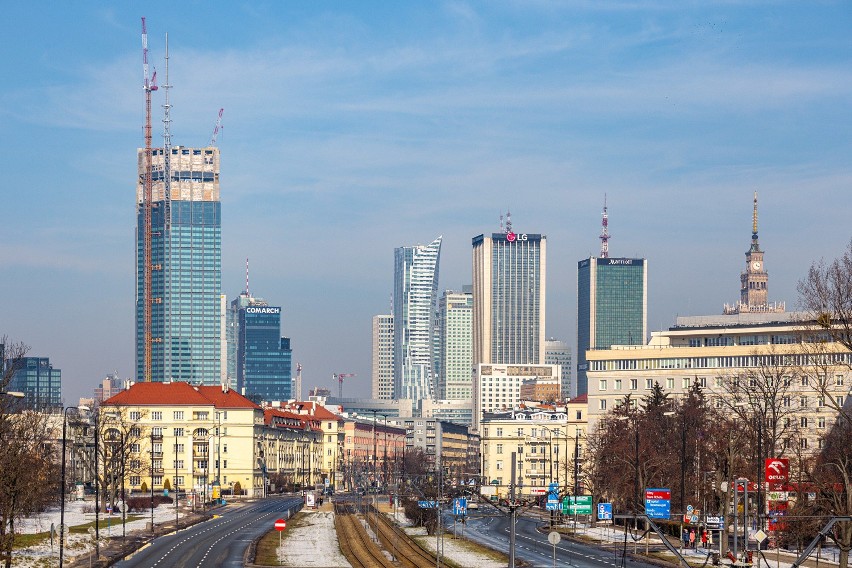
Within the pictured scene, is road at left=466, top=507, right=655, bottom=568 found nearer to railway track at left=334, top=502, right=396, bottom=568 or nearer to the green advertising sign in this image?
the green advertising sign

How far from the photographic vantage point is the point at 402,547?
394 ft

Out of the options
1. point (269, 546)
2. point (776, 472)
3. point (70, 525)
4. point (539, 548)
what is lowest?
point (70, 525)

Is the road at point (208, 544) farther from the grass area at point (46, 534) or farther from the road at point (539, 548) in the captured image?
the road at point (539, 548)

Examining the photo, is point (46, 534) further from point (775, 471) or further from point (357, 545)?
point (775, 471)

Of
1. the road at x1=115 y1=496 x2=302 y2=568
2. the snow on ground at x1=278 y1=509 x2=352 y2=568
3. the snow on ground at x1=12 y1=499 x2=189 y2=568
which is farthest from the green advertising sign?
the snow on ground at x1=12 y1=499 x2=189 y2=568

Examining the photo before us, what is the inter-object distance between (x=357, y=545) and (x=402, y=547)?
147 inches

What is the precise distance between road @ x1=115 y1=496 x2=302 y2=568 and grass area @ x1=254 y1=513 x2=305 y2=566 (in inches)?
46.6

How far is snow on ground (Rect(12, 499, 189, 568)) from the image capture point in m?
101

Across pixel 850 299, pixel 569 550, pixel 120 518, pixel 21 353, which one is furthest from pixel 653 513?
pixel 120 518

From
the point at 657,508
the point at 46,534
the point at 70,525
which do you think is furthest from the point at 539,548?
the point at 70,525

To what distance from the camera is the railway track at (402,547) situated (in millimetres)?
104887

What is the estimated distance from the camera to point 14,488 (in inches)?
3691

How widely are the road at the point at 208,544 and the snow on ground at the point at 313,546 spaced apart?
126 inches

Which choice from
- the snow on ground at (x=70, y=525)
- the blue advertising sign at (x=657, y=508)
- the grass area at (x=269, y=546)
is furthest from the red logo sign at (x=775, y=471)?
the snow on ground at (x=70, y=525)
